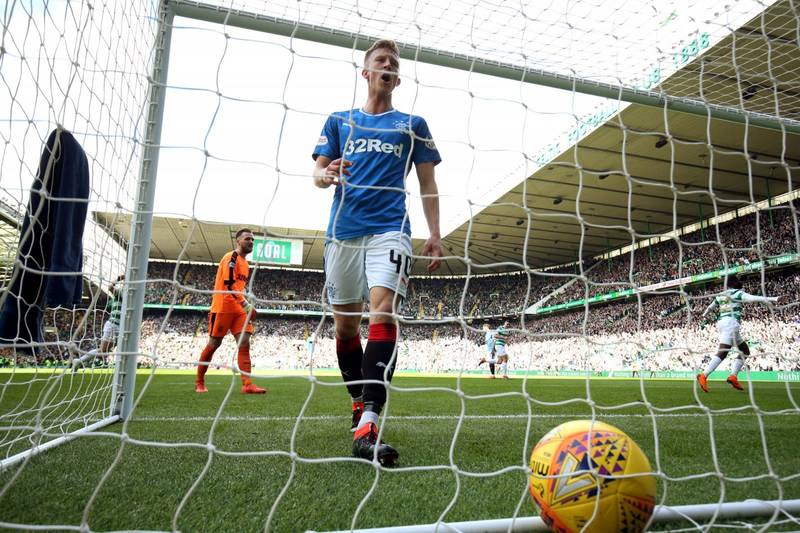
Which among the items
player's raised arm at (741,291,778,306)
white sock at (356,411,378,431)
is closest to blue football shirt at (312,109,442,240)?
Answer: white sock at (356,411,378,431)

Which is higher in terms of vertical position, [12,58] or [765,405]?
[12,58]

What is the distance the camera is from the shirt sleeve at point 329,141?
2.66 meters

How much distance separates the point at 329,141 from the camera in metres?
2.67

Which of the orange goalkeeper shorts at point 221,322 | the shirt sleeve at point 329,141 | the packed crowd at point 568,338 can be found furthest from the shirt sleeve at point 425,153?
the packed crowd at point 568,338

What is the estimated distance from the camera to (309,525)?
145cm

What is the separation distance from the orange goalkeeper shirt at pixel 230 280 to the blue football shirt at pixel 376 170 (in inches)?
126

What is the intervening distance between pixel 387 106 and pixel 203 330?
28.6 m

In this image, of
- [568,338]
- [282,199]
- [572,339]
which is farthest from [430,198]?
[572,339]

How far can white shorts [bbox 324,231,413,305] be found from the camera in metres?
2.36

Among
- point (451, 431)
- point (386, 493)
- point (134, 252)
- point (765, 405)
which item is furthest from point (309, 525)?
point (765, 405)

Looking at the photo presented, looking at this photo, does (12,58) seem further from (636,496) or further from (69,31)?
(636,496)

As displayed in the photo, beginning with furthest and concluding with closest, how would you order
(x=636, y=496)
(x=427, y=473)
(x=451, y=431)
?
1. (x=451, y=431)
2. (x=427, y=473)
3. (x=636, y=496)

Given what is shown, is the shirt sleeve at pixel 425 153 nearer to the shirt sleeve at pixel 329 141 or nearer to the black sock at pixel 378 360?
the shirt sleeve at pixel 329 141

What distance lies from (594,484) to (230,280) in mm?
4758
